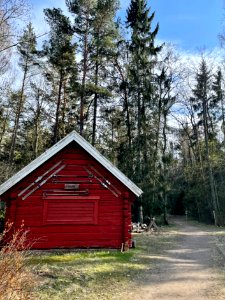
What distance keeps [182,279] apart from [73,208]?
516cm

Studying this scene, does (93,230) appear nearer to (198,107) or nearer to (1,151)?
(1,151)

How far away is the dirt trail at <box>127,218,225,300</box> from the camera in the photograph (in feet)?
22.8

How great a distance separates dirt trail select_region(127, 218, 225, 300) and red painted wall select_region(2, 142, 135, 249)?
208 centimetres

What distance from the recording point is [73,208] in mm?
12047

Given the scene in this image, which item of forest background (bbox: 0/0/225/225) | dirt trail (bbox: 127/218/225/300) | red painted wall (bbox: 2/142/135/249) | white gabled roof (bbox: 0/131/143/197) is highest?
forest background (bbox: 0/0/225/225)

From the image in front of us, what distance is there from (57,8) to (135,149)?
12.7 metres

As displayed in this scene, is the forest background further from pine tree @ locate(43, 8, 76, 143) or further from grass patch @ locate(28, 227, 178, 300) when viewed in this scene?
grass patch @ locate(28, 227, 178, 300)

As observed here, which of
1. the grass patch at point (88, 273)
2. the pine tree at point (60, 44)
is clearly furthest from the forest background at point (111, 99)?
the grass patch at point (88, 273)

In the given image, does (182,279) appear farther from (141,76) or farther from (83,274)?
(141,76)

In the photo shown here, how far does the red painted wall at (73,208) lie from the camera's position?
1180 centimetres

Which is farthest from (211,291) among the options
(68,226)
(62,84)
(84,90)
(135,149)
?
(62,84)

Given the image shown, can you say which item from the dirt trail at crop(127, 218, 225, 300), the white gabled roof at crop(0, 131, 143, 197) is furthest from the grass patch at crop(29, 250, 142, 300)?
the white gabled roof at crop(0, 131, 143, 197)

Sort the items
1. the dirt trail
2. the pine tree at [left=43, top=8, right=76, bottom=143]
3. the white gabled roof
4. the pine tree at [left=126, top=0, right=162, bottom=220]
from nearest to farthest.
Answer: the dirt trail < the white gabled roof < the pine tree at [left=43, top=8, right=76, bottom=143] < the pine tree at [left=126, top=0, right=162, bottom=220]

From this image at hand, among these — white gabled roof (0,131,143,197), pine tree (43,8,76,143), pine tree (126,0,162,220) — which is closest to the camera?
white gabled roof (0,131,143,197)
